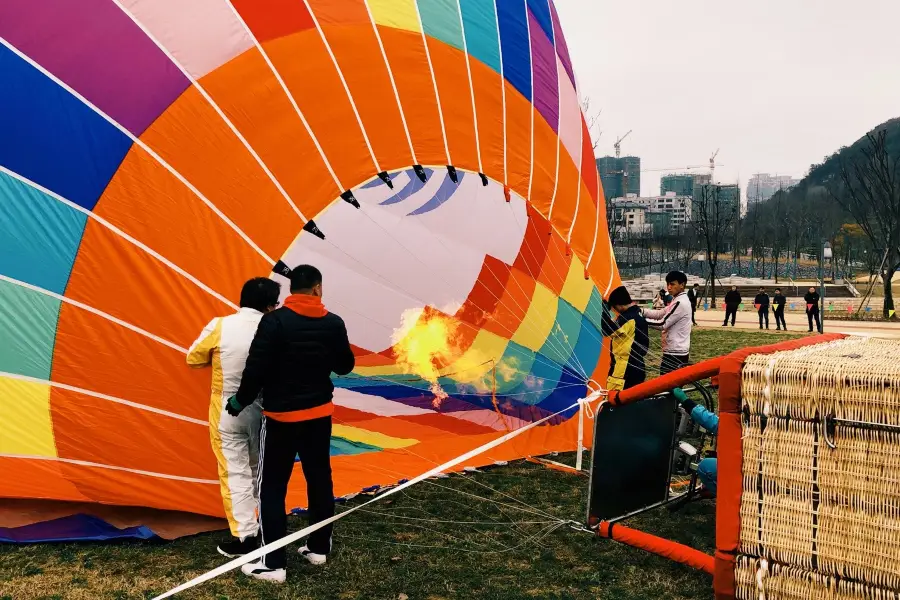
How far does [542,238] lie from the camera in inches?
231

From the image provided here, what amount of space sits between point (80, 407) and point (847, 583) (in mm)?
3354

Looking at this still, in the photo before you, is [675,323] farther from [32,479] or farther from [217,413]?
[32,479]

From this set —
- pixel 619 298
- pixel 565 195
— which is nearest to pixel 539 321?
pixel 619 298

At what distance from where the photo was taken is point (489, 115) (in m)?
5.18

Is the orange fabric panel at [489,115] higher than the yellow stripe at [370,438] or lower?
higher

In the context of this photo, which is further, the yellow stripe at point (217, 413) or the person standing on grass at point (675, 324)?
the person standing on grass at point (675, 324)

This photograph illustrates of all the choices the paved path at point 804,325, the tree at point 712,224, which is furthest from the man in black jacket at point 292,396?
the tree at point 712,224

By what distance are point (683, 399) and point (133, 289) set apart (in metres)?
2.85

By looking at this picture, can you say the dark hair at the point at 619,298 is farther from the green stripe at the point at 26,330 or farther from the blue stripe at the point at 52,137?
the green stripe at the point at 26,330

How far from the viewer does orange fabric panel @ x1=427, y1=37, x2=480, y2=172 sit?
486cm

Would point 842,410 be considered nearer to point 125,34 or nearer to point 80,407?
point 80,407

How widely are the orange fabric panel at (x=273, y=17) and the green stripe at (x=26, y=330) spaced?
1.73 m

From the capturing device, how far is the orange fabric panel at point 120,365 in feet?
12.1

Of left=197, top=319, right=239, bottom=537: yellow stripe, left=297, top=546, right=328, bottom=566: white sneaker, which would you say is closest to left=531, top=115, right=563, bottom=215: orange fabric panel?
left=197, top=319, right=239, bottom=537: yellow stripe
